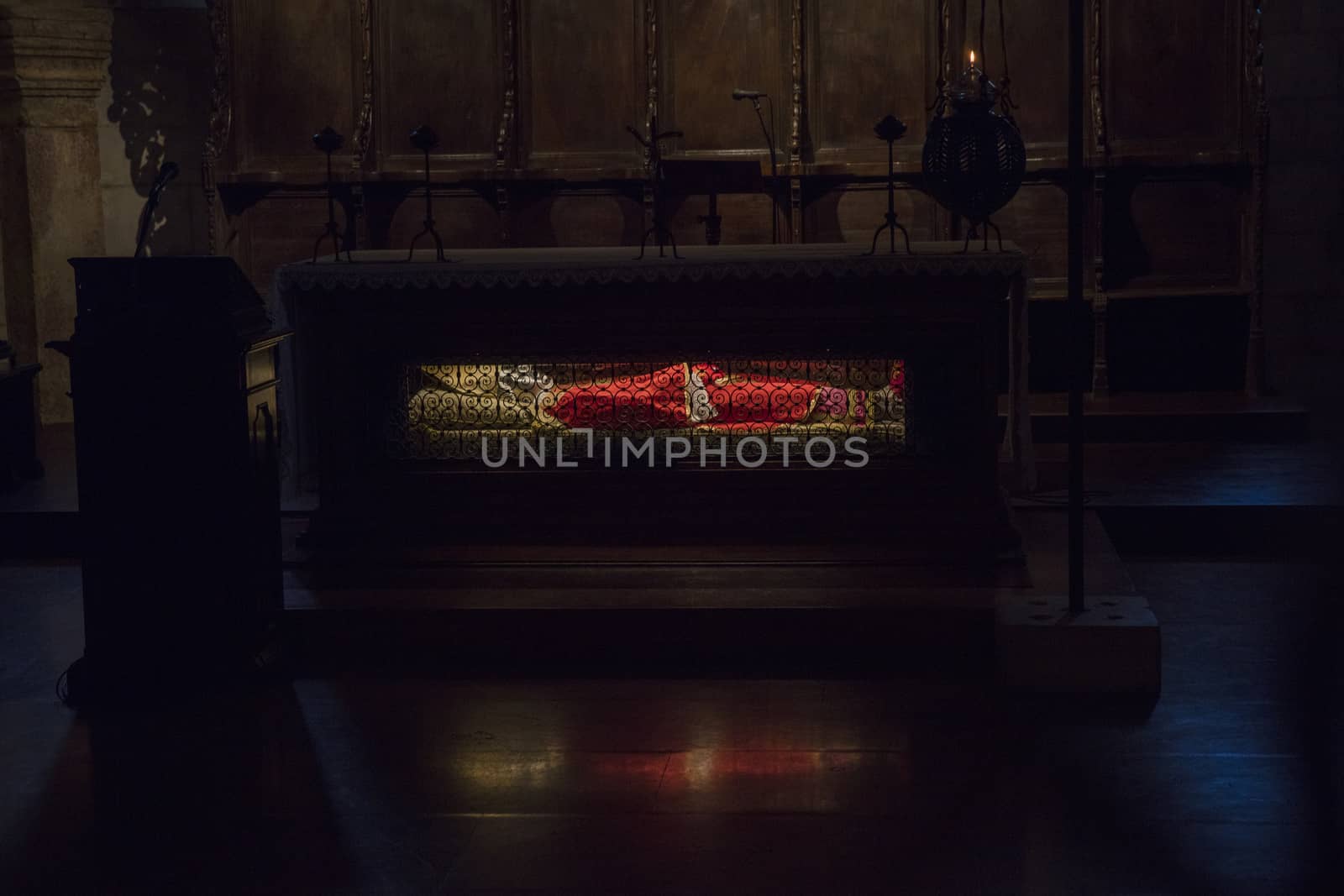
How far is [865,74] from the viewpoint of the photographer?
9047mm

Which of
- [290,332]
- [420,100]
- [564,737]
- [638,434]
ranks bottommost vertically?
[564,737]

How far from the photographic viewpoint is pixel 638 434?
5707 mm

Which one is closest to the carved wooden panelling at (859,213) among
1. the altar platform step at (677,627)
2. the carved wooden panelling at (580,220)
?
the carved wooden panelling at (580,220)

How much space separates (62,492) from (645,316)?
2775 mm

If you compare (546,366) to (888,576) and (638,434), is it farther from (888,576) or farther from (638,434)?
(888,576)

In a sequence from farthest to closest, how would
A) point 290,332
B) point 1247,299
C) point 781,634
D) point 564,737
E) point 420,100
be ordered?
1. point 420,100
2. point 1247,299
3. point 290,332
4. point 781,634
5. point 564,737

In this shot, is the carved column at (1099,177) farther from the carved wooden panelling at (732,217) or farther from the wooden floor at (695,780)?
the wooden floor at (695,780)

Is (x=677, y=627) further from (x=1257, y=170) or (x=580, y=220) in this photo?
(x=1257, y=170)

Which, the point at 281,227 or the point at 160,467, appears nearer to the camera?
the point at 160,467

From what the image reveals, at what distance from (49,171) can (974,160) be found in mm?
5492

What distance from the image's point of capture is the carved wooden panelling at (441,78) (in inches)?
364

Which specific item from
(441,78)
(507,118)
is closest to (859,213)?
(507,118)

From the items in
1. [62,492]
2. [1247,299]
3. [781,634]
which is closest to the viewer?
[781,634]

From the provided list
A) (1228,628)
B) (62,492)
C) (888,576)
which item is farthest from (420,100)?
(1228,628)
